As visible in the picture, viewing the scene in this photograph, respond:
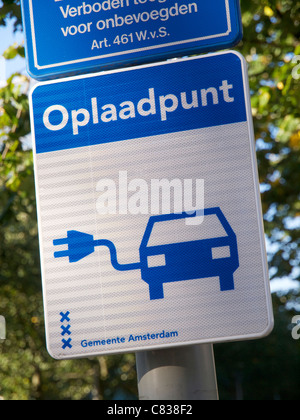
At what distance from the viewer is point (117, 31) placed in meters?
1.72

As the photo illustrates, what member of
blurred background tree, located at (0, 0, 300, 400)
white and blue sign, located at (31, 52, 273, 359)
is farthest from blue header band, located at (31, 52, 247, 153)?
blurred background tree, located at (0, 0, 300, 400)

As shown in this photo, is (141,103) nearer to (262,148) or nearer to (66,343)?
(66,343)

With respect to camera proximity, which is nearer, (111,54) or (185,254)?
(185,254)

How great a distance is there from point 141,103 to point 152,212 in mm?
289

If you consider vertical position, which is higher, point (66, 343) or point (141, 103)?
point (141, 103)

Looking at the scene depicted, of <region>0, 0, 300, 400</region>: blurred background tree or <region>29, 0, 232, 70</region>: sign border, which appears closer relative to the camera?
<region>29, 0, 232, 70</region>: sign border

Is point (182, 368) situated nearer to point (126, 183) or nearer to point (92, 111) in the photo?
point (126, 183)

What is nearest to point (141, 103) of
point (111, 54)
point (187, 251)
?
point (111, 54)

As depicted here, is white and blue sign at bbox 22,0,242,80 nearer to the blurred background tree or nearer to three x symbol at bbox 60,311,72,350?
three x symbol at bbox 60,311,72,350

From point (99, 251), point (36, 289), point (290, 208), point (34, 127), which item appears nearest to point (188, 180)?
point (99, 251)

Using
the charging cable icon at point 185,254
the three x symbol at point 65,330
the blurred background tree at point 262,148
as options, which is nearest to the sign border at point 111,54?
the charging cable icon at point 185,254

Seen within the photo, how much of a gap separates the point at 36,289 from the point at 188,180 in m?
14.4

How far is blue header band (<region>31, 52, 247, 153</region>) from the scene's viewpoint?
5.12ft

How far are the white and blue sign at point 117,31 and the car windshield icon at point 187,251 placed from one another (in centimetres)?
48
